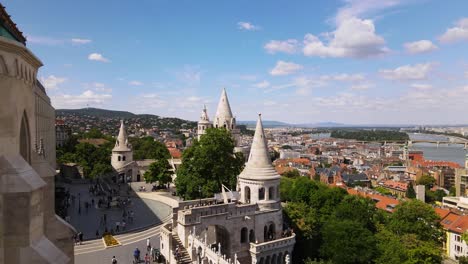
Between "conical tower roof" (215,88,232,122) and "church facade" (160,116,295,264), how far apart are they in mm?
17440

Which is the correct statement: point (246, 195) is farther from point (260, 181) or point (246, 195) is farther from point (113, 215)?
→ point (113, 215)

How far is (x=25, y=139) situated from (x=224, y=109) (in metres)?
41.2

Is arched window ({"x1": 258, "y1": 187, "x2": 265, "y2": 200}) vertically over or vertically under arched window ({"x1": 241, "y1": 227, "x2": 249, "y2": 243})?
over

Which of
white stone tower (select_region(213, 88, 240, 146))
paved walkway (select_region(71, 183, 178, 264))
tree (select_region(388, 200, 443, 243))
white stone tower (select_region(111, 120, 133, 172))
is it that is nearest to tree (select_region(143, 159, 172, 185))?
white stone tower (select_region(111, 120, 133, 172))

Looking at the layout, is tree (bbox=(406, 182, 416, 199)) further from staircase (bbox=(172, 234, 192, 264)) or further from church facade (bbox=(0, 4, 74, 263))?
church facade (bbox=(0, 4, 74, 263))

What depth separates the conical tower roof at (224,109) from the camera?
47.9m

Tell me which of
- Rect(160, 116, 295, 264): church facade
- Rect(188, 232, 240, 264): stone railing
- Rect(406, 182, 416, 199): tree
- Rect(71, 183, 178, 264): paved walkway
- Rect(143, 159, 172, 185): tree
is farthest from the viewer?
Rect(406, 182, 416, 199): tree

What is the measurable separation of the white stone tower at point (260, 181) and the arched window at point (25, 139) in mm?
22414

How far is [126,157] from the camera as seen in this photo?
53.1 metres

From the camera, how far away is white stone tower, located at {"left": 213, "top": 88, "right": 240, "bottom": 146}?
47.7m

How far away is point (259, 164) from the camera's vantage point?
29.7 m

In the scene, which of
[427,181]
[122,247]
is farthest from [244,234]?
[427,181]

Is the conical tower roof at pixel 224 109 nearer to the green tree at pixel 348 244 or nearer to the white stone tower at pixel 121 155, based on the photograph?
the white stone tower at pixel 121 155

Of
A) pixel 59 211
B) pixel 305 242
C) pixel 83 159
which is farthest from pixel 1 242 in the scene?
pixel 83 159
